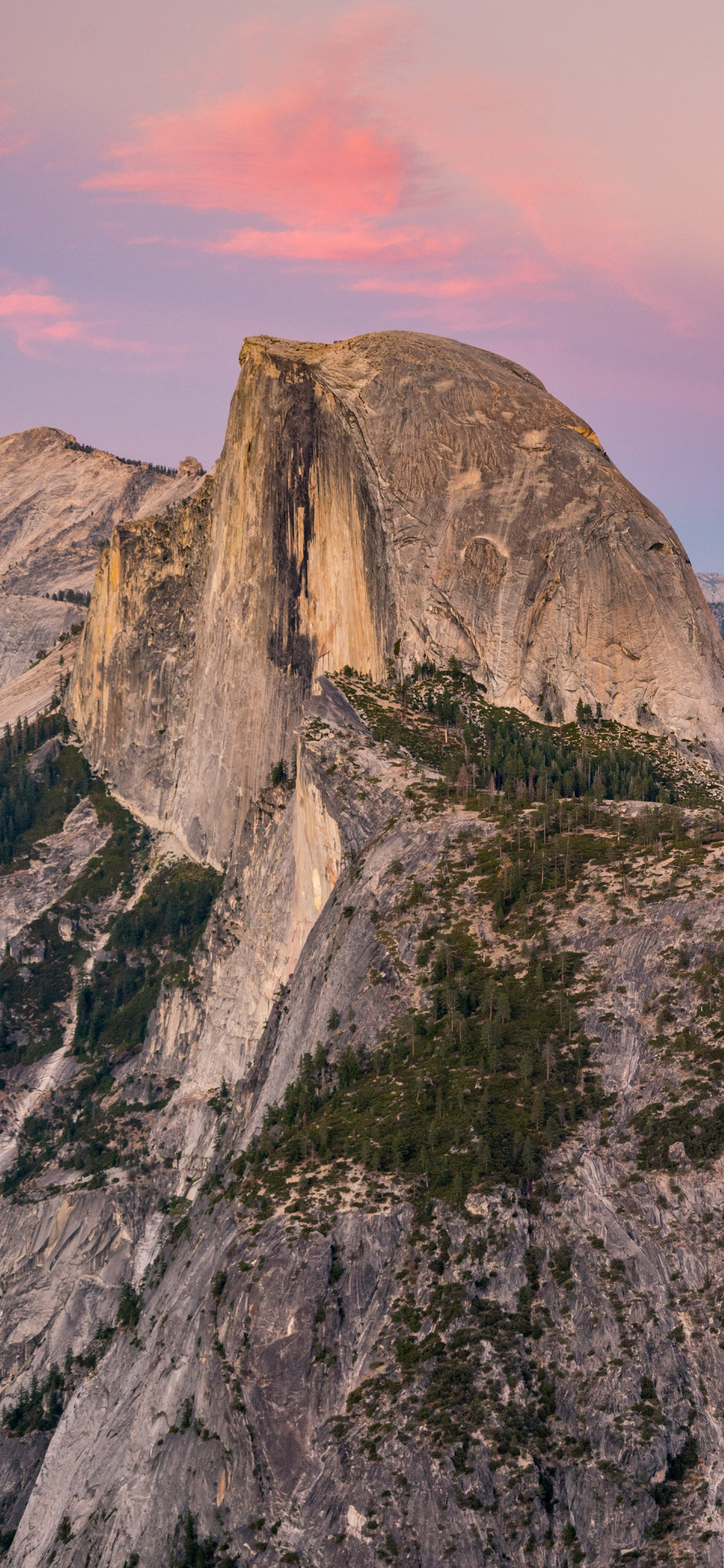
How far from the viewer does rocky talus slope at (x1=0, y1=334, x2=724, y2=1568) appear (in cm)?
7700

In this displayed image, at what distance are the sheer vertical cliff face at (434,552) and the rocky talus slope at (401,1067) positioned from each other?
20.4 inches

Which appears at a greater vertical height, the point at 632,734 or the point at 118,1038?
the point at 632,734

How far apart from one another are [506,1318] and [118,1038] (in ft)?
387

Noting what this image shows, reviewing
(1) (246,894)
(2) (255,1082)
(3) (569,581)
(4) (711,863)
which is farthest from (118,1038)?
(4) (711,863)

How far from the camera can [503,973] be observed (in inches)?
4117

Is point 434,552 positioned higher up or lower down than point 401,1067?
higher up

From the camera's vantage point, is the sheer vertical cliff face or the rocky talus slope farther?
the sheer vertical cliff face

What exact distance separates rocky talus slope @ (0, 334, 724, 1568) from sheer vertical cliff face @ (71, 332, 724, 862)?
0.52 metres

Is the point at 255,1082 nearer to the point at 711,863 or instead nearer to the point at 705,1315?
the point at 711,863

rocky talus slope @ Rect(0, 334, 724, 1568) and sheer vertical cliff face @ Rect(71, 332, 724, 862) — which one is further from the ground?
sheer vertical cliff face @ Rect(71, 332, 724, 862)

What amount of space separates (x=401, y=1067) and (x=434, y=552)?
76505 millimetres

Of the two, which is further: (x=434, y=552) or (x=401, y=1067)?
(x=434, y=552)

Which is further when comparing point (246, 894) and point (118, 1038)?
point (118, 1038)

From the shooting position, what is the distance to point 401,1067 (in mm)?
102812
